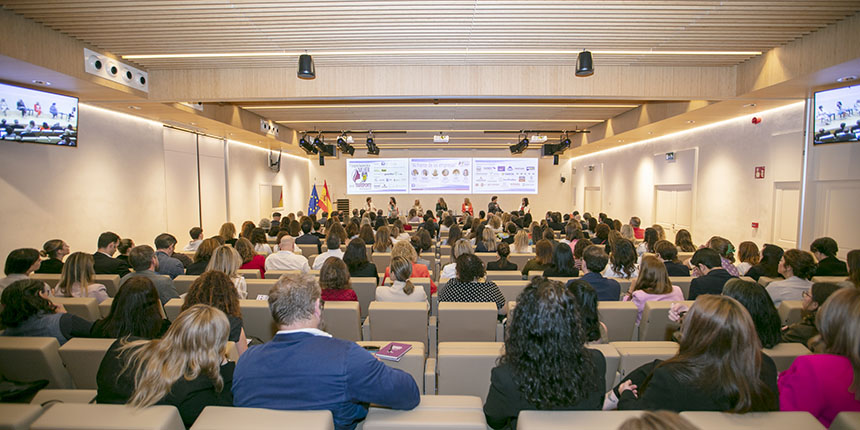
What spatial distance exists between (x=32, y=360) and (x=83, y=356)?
273mm

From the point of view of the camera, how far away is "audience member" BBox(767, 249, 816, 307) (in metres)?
3.64

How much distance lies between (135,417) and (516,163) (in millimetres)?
16641

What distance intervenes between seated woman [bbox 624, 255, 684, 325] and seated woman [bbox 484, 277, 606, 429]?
2.15 meters

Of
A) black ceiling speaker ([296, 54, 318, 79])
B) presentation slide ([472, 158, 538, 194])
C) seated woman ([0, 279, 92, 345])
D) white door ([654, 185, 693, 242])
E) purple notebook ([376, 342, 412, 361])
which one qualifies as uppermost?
black ceiling speaker ([296, 54, 318, 79])

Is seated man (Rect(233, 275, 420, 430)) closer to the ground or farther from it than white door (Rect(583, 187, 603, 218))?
closer to the ground

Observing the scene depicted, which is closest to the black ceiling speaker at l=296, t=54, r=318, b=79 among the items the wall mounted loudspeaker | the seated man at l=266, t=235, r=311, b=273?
the seated man at l=266, t=235, r=311, b=273

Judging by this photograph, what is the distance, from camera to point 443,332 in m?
3.29

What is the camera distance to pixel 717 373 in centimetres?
158

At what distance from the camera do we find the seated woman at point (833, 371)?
165 centimetres

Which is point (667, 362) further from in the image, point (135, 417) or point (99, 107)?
point (99, 107)

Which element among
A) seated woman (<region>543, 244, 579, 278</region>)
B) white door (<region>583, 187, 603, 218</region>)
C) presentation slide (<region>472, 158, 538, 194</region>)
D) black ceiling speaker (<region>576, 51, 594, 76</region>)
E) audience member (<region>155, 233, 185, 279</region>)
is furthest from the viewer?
presentation slide (<region>472, 158, 538, 194</region>)

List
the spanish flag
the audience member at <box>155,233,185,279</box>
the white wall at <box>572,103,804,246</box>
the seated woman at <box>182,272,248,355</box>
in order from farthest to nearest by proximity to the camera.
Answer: the spanish flag → the white wall at <box>572,103,804,246</box> → the audience member at <box>155,233,185,279</box> → the seated woman at <box>182,272,248,355</box>

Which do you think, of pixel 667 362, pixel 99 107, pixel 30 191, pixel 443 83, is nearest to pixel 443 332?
pixel 667 362

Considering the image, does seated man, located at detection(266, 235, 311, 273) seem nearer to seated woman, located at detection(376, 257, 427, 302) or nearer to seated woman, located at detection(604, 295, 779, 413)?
seated woman, located at detection(376, 257, 427, 302)
